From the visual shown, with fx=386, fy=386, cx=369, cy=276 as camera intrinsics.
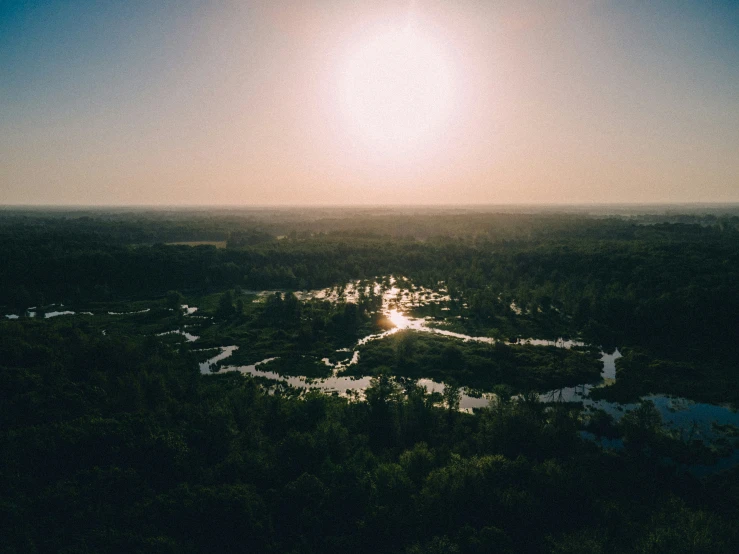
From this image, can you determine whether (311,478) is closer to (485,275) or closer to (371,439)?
(371,439)

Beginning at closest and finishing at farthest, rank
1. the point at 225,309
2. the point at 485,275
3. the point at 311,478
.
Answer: the point at 311,478, the point at 225,309, the point at 485,275

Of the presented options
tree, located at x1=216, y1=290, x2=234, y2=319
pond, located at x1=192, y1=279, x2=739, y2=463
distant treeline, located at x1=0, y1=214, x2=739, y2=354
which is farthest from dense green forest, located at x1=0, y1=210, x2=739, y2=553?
tree, located at x1=216, y1=290, x2=234, y2=319

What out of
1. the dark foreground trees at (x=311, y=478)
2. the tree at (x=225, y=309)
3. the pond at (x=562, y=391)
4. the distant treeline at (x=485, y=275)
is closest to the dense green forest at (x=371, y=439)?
the dark foreground trees at (x=311, y=478)

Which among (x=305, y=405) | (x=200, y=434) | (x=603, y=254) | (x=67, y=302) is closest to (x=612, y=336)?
(x=603, y=254)

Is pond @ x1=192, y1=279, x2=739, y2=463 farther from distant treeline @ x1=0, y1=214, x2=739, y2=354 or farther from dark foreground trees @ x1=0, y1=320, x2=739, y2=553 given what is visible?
distant treeline @ x1=0, y1=214, x2=739, y2=354

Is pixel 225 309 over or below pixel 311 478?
below

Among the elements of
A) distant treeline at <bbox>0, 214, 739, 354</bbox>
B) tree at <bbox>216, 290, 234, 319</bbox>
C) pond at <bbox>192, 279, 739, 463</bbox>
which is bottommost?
pond at <bbox>192, 279, 739, 463</bbox>

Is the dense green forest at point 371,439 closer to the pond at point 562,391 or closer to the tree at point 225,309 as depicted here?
the pond at point 562,391

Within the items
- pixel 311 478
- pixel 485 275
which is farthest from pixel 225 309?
pixel 485 275

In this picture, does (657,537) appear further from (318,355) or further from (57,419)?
(318,355)

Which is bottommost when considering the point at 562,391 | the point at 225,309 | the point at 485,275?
the point at 562,391

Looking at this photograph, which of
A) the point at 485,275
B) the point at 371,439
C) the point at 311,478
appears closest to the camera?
the point at 311,478

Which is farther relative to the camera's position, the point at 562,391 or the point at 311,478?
the point at 562,391
